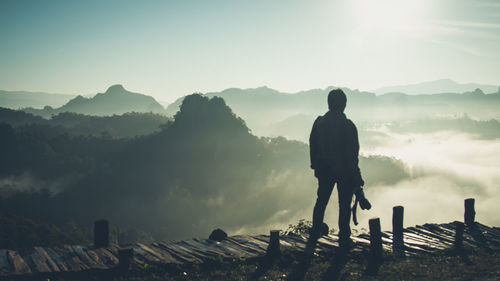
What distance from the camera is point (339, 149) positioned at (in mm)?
7555

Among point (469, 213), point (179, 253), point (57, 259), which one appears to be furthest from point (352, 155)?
point (57, 259)

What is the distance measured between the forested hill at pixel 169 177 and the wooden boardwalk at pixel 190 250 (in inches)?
2564

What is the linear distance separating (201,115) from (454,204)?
465 feet

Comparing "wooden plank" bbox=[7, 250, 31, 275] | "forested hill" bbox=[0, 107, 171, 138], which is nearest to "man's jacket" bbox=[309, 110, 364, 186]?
"wooden plank" bbox=[7, 250, 31, 275]

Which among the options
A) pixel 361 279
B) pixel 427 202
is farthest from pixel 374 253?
pixel 427 202

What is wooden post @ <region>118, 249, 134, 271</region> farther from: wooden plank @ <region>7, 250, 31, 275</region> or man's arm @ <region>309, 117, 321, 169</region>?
man's arm @ <region>309, 117, 321, 169</region>

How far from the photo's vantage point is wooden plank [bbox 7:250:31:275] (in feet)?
19.6

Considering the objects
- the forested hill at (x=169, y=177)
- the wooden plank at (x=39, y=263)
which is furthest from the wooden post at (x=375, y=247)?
the forested hill at (x=169, y=177)

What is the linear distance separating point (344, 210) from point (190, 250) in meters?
3.33

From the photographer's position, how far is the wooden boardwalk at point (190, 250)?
249 inches

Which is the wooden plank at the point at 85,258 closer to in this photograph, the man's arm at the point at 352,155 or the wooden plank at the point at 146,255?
the wooden plank at the point at 146,255

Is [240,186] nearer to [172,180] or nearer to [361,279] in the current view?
[172,180]

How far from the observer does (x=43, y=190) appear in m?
67.0

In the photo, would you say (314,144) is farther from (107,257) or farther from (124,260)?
(107,257)
